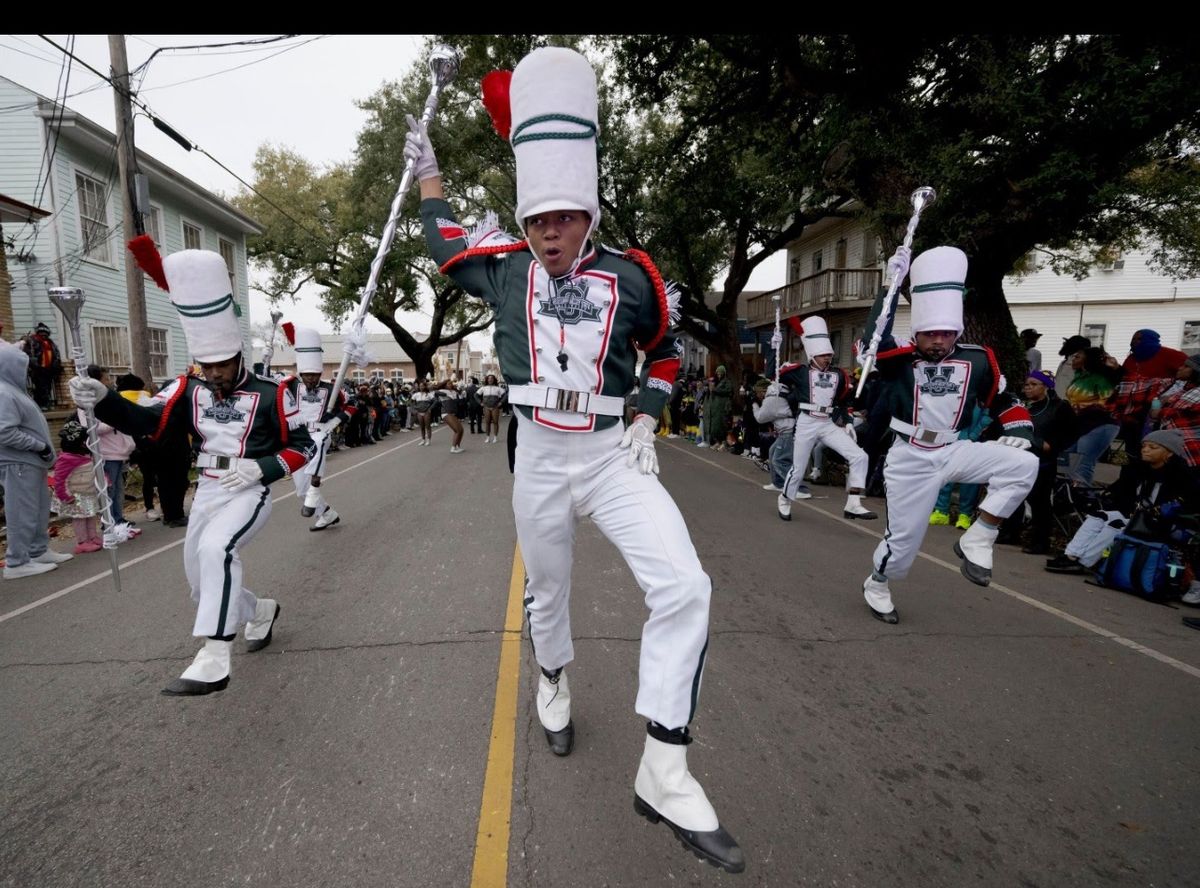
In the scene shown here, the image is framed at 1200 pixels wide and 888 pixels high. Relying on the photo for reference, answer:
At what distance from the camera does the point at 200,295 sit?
10.8 ft

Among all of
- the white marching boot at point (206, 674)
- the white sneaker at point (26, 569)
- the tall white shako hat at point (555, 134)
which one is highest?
the tall white shako hat at point (555, 134)

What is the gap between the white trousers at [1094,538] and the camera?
19.5ft

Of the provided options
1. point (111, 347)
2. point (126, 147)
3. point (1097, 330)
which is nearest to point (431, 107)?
point (126, 147)

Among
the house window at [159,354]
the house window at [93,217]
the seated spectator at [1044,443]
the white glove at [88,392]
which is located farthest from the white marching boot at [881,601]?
the house window at [159,354]

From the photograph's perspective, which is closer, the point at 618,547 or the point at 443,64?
the point at 618,547

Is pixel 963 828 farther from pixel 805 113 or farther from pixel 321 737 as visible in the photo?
pixel 805 113

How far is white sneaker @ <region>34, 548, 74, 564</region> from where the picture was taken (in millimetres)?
6293

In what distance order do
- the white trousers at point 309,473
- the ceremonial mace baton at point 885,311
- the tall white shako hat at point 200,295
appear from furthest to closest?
the white trousers at point 309,473 → the ceremonial mace baton at point 885,311 → the tall white shako hat at point 200,295

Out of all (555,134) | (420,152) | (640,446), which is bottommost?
(640,446)

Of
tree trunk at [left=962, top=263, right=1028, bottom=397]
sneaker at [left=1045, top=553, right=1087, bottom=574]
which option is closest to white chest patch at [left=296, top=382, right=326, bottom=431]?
sneaker at [left=1045, top=553, right=1087, bottom=574]

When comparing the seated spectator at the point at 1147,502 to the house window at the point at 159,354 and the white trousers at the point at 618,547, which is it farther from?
the house window at the point at 159,354

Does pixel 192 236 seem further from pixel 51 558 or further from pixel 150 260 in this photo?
pixel 150 260

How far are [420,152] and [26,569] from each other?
20.3 ft

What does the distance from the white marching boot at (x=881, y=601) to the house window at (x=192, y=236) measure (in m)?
21.3
